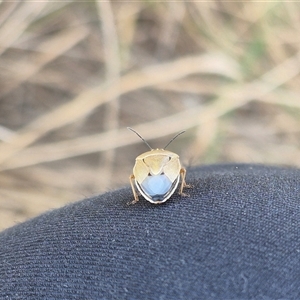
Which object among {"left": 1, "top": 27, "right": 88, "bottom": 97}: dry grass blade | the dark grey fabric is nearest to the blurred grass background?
{"left": 1, "top": 27, "right": 88, "bottom": 97}: dry grass blade

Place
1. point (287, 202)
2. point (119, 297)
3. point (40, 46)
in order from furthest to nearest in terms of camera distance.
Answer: point (40, 46), point (287, 202), point (119, 297)

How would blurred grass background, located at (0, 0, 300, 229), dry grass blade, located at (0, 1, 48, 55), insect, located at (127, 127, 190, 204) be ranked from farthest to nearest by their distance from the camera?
1. blurred grass background, located at (0, 0, 300, 229)
2. dry grass blade, located at (0, 1, 48, 55)
3. insect, located at (127, 127, 190, 204)

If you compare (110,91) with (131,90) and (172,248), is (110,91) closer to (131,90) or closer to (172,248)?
(131,90)

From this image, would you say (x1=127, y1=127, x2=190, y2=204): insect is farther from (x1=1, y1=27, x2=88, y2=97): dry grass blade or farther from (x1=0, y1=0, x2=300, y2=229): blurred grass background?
(x1=1, y1=27, x2=88, y2=97): dry grass blade

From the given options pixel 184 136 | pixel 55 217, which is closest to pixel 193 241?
pixel 55 217

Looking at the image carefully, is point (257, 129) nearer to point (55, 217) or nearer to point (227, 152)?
point (227, 152)

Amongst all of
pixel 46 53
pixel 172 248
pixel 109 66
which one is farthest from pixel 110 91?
pixel 172 248

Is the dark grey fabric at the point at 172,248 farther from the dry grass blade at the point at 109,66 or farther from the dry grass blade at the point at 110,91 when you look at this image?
the dry grass blade at the point at 109,66
